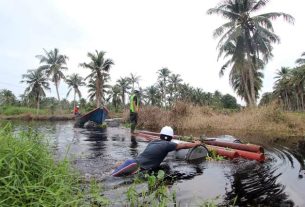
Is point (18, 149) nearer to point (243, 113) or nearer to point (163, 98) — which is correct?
point (243, 113)

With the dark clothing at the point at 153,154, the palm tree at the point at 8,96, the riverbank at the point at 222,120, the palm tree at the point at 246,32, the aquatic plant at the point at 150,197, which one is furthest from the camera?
the palm tree at the point at 8,96

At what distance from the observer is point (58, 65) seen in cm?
5747

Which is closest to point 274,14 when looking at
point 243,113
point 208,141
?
point 243,113

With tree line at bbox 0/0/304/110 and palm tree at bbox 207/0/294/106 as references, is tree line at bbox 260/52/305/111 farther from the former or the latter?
palm tree at bbox 207/0/294/106

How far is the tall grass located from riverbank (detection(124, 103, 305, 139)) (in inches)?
683

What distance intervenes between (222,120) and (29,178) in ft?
73.2

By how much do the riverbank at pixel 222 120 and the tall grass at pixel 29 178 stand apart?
1736 centimetres

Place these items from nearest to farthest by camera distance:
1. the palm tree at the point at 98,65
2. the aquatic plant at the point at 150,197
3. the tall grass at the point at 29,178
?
the tall grass at the point at 29,178 < the aquatic plant at the point at 150,197 < the palm tree at the point at 98,65

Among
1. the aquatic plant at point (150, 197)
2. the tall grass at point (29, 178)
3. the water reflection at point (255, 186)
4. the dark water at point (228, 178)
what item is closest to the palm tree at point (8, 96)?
the dark water at point (228, 178)

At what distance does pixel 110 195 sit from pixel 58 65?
5460 centimetres

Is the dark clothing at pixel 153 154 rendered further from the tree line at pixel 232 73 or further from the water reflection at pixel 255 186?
the tree line at pixel 232 73

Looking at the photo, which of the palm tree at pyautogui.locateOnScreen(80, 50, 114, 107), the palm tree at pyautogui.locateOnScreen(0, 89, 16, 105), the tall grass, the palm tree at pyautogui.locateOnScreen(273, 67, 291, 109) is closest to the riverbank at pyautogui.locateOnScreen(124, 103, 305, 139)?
the tall grass

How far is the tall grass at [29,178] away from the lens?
3781 millimetres

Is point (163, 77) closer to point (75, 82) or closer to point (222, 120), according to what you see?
point (75, 82)
